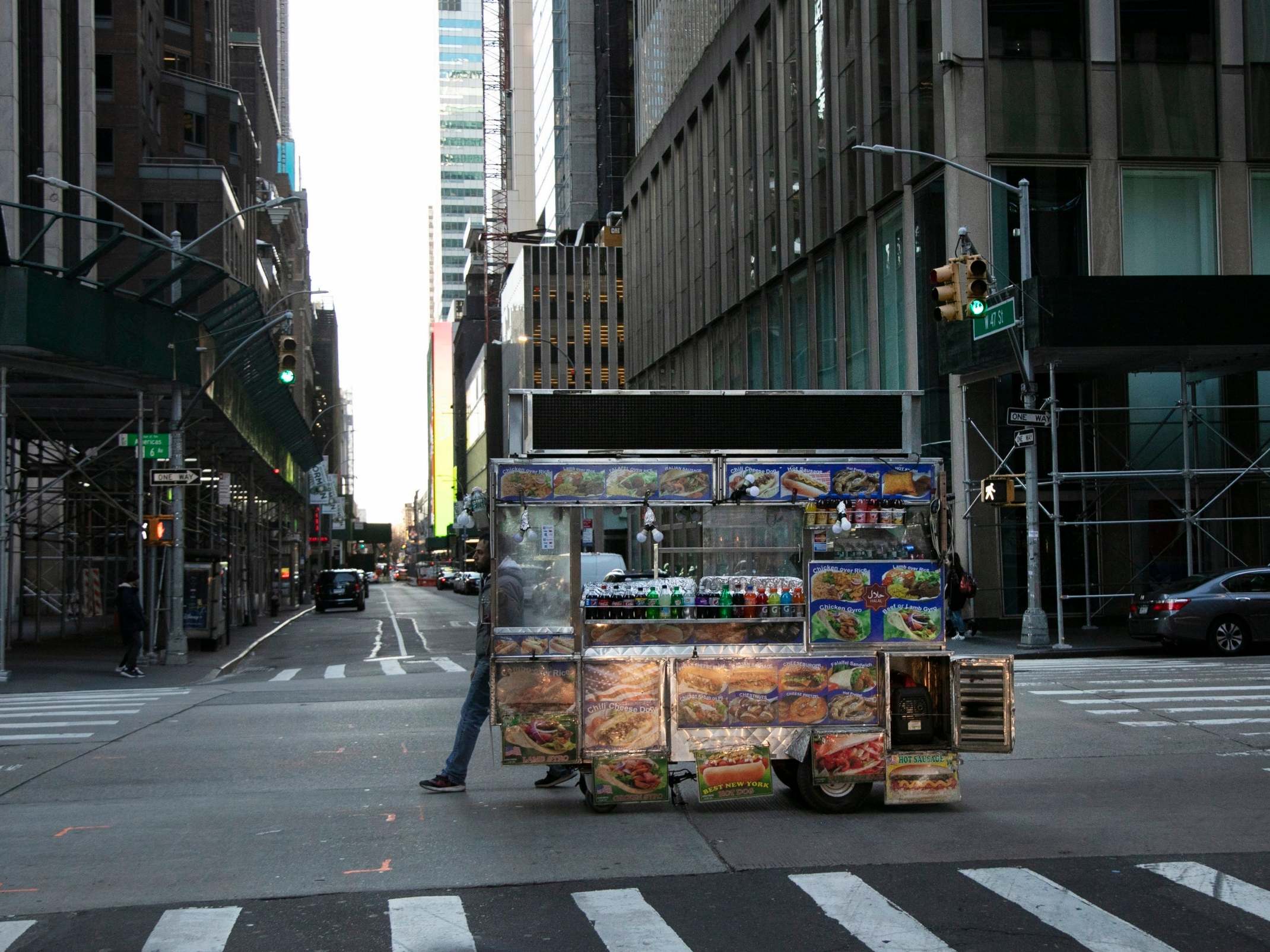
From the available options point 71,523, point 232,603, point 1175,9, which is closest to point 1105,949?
point 1175,9

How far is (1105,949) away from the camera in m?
6.75

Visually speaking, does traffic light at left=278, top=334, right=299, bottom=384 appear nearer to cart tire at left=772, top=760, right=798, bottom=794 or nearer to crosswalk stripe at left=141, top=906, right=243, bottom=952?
cart tire at left=772, top=760, right=798, bottom=794

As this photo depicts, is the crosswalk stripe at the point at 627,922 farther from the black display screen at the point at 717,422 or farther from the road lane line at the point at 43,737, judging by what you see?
the road lane line at the point at 43,737

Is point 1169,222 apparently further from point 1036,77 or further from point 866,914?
point 866,914

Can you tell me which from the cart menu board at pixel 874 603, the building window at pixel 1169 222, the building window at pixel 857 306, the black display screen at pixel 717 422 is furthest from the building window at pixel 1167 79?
the cart menu board at pixel 874 603

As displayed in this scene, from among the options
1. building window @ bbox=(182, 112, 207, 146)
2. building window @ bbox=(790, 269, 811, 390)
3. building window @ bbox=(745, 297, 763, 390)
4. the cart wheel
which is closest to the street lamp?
building window @ bbox=(790, 269, 811, 390)

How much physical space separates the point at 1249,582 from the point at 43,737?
1904 centimetres

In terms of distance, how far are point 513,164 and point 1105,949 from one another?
173393 mm

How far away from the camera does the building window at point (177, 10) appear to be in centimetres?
7912

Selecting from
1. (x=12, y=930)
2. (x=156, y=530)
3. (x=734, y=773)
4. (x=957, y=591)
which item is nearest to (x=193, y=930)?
(x=12, y=930)

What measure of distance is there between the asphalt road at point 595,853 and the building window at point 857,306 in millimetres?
22061

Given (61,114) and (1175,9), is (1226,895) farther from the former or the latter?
(61,114)

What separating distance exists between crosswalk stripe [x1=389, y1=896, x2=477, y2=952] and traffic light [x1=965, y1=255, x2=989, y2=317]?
47.8 ft

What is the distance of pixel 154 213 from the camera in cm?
6581
